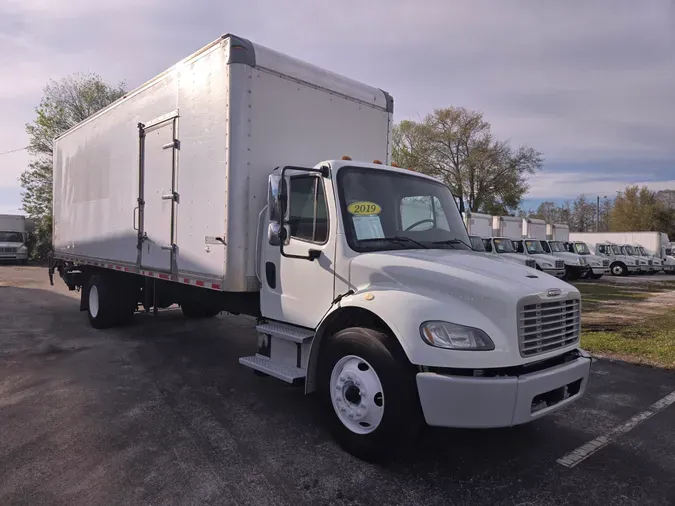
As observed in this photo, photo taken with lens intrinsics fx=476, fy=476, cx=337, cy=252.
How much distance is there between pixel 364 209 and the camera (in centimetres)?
421

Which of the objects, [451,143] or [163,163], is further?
[451,143]

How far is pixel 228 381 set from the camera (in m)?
5.75

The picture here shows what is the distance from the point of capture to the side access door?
5.88m

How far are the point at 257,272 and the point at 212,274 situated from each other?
52cm

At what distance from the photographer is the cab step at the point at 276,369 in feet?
14.0

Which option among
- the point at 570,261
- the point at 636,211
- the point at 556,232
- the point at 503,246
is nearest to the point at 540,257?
the point at 503,246

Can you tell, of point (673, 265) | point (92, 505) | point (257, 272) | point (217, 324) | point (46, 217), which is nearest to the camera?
point (92, 505)

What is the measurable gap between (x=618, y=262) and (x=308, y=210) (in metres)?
31.0

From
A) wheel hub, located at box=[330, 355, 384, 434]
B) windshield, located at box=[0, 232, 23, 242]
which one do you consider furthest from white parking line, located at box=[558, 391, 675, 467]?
windshield, located at box=[0, 232, 23, 242]

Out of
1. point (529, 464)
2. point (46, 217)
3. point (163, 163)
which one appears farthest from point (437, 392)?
point (46, 217)

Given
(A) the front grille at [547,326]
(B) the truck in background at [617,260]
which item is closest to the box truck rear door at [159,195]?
(A) the front grille at [547,326]

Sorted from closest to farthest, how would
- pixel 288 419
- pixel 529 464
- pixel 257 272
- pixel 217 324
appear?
pixel 529 464
pixel 288 419
pixel 257 272
pixel 217 324

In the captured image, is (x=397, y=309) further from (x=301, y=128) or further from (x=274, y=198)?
(x=301, y=128)

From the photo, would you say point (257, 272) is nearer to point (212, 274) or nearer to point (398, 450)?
point (212, 274)
